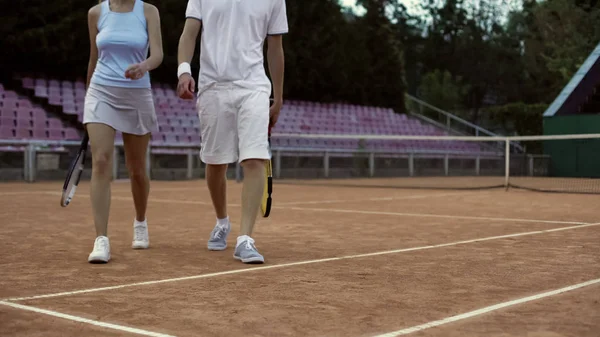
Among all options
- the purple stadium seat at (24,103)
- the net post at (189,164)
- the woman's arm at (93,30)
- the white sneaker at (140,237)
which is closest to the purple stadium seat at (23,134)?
the purple stadium seat at (24,103)

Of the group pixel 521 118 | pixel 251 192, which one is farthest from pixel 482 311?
pixel 521 118

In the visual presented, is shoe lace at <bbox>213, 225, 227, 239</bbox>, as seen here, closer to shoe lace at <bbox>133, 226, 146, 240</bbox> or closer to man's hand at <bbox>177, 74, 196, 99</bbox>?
shoe lace at <bbox>133, 226, 146, 240</bbox>

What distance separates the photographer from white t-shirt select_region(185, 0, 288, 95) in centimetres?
520

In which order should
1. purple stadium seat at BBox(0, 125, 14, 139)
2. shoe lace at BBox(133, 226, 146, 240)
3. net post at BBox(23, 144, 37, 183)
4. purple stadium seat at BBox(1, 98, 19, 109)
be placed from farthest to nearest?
purple stadium seat at BBox(1, 98, 19, 109) → purple stadium seat at BBox(0, 125, 14, 139) → net post at BBox(23, 144, 37, 183) → shoe lace at BBox(133, 226, 146, 240)

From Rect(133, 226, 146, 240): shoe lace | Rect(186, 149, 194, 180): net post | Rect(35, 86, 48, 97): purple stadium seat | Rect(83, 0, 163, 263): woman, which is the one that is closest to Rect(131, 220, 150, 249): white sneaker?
Rect(133, 226, 146, 240): shoe lace

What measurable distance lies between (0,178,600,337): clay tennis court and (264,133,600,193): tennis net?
45.7ft

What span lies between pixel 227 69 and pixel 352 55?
2825 centimetres

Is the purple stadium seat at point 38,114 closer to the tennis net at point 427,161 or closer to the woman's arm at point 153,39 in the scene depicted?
the tennis net at point 427,161

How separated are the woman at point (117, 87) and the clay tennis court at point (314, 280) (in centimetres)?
57

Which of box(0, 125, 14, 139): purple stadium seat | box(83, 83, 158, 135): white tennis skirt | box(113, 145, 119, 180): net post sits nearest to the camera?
box(83, 83, 158, 135): white tennis skirt

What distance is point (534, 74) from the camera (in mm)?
46406

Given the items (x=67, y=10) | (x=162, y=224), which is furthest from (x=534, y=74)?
(x=162, y=224)

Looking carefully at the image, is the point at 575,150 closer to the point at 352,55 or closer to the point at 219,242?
the point at 352,55

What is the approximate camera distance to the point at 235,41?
520 centimetres
